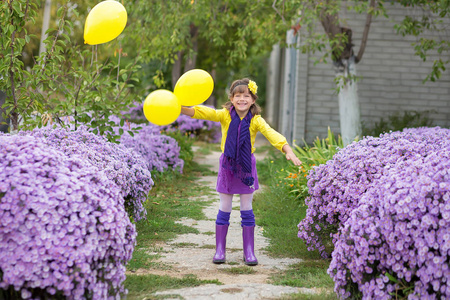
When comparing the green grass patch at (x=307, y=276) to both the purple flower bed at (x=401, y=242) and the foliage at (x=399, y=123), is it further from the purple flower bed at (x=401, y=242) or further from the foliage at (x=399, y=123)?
the foliage at (x=399, y=123)

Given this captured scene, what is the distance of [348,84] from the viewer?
9086mm

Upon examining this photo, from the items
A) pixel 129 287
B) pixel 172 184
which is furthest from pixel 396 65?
pixel 129 287

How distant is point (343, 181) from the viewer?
4.19 m

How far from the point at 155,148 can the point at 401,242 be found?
5694 millimetres

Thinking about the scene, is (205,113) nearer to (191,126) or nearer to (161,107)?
(161,107)

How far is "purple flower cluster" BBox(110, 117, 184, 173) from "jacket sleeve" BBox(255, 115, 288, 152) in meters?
3.37

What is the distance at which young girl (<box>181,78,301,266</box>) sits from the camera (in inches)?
167

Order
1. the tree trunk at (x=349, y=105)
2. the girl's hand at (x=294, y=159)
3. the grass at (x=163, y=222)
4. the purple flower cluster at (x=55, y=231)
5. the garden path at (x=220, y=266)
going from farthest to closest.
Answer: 1. the tree trunk at (x=349, y=105)
2. the girl's hand at (x=294, y=159)
3. the grass at (x=163, y=222)
4. the garden path at (x=220, y=266)
5. the purple flower cluster at (x=55, y=231)

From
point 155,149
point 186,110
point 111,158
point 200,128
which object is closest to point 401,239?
point 186,110

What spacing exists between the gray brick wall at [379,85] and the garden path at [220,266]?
576 cm

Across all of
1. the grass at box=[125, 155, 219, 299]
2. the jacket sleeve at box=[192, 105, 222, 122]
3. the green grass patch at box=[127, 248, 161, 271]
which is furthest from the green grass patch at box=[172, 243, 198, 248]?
the jacket sleeve at box=[192, 105, 222, 122]

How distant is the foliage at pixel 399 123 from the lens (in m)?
10.2

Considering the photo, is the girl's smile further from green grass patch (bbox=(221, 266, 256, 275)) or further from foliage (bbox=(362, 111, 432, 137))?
foliage (bbox=(362, 111, 432, 137))

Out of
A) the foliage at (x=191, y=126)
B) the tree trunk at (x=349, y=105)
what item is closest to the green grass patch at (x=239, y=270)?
the tree trunk at (x=349, y=105)
